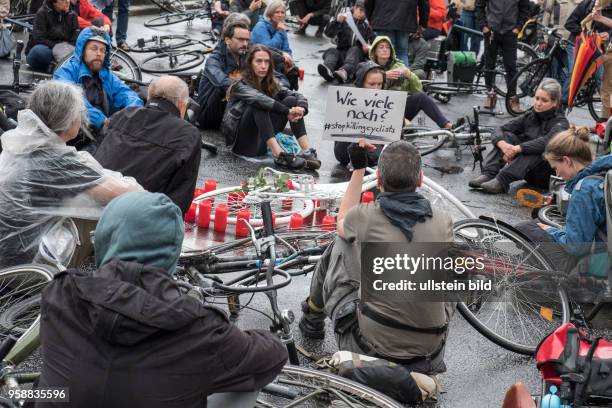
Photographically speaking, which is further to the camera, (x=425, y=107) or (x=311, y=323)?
(x=425, y=107)

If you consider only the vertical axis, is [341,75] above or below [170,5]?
above

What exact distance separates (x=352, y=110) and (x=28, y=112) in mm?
2499

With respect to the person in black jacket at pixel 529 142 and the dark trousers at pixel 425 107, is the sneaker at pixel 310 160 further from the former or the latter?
the person in black jacket at pixel 529 142

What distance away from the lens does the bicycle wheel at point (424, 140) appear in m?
10.3

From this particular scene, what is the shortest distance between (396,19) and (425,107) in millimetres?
3177

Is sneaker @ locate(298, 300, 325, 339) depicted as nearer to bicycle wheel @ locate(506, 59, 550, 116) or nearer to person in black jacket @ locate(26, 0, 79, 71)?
person in black jacket @ locate(26, 0, 79, 71)

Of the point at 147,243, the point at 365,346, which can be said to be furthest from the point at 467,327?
the point at 147,243

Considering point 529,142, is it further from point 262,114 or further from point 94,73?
point 94,73

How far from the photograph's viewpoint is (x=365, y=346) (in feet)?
17.7

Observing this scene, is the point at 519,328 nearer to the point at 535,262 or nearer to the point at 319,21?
the point at 535,262

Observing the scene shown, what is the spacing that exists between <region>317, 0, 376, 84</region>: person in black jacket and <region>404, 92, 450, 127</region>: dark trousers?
7.77 ft

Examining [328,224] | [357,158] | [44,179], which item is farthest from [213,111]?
[357,158]

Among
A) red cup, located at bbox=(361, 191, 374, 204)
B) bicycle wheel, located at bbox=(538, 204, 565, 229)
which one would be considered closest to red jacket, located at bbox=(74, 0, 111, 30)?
red cup, located at bbox=(361, 191, 374, 204)

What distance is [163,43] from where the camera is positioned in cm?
1412
